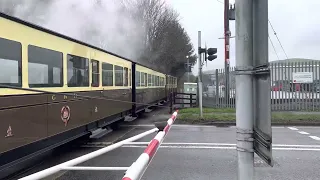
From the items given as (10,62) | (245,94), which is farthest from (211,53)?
(245,94)

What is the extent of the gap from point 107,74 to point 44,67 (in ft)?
11.8

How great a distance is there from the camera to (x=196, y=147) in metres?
7.67

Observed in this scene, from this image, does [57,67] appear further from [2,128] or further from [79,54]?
[2,128]

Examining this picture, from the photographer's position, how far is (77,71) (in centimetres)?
679

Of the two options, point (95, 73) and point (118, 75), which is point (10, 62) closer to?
point (95, 73)

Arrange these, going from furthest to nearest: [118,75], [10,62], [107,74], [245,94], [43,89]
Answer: [118,75]
[107,74]
[43,89]
[10,62]
[245,94]

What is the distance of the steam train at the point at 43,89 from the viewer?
14.1 ft

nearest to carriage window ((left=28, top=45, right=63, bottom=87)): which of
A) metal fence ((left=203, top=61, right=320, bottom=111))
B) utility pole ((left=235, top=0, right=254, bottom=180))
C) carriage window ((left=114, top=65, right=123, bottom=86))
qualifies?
utility pole ((left=235, top=0, right=254, bottom=180))

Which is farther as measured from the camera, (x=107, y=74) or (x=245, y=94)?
(x=107, y=74)

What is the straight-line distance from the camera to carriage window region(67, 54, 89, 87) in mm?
6442

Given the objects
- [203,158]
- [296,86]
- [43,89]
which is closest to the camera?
[43,89]

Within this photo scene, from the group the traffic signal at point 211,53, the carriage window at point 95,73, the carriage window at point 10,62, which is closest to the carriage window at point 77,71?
the carriage window at point 95,73

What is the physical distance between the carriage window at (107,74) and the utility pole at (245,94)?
6.64 m

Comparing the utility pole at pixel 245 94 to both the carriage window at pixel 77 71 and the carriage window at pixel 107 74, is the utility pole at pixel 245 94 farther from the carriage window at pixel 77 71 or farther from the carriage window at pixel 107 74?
the carriage window at pixel 107 74
